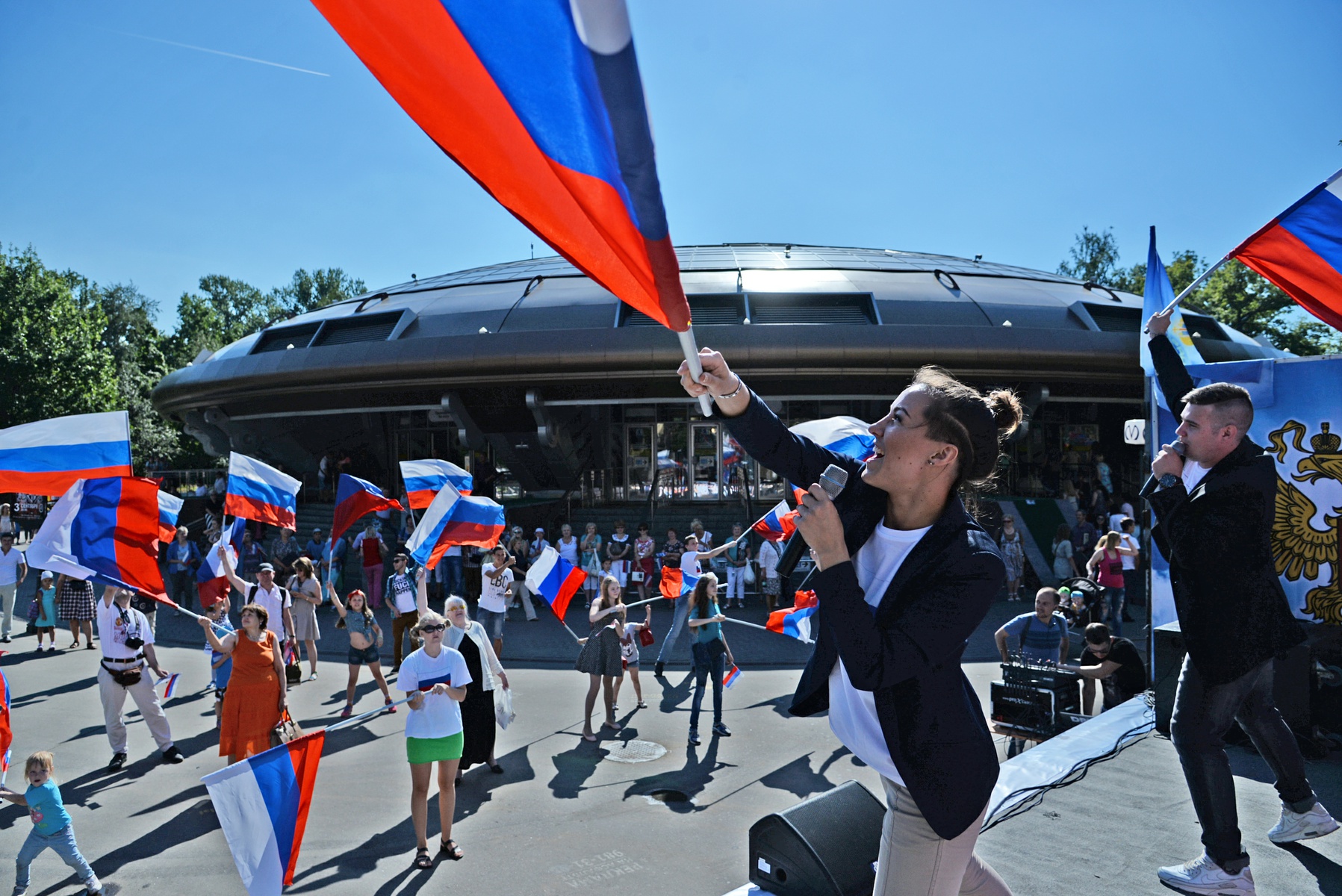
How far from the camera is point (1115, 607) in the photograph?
14.0 meters

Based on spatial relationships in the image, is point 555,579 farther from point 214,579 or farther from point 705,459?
point 705,459

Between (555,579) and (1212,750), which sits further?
(555,579)

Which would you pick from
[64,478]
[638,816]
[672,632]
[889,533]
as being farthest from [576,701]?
[889,533]

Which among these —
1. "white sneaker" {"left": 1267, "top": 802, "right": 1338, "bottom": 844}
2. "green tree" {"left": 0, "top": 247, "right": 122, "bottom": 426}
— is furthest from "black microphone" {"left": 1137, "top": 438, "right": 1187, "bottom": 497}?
"green tree" {"left": 0, "top": 247, "right": 122, "bottom": 426}

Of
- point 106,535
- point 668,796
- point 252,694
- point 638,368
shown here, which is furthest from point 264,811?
point 638,368

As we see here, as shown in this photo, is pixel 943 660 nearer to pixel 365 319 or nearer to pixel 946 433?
pixel 946 433

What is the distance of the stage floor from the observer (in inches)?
142

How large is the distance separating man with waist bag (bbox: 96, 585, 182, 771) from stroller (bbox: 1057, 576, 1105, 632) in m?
9.69

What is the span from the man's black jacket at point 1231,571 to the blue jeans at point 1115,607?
11679mm

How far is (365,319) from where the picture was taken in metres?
25.0

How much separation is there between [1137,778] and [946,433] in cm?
400

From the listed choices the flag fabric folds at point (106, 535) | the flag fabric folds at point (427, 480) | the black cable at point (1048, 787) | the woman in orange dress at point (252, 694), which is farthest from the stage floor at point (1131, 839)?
the flag fabric folds at point (427, 480)

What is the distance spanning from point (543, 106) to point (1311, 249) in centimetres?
508

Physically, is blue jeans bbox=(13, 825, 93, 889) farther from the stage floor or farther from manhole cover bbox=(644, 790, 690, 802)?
the stage floor
